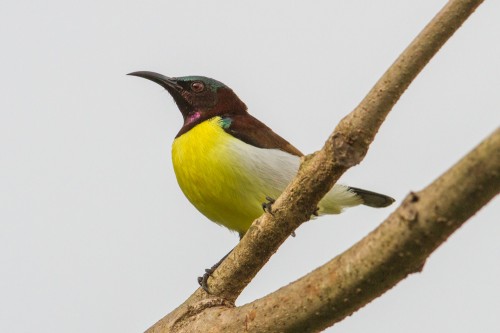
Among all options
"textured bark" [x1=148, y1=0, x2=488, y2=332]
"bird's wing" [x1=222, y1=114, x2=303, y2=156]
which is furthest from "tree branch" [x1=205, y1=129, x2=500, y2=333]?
"bird's wing" [x1=222, y1=114, x2=303, y2=156]

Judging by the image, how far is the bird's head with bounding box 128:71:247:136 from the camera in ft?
27.1

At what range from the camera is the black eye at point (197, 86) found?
27.8ft

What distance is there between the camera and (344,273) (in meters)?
3.89

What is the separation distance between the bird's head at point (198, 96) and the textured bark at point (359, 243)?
9.08 ft

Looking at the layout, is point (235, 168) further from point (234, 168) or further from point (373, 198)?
point (373, 198)

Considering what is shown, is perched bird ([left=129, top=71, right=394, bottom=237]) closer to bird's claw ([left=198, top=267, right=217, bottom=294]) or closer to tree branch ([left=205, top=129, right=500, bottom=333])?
bird's claw ([left=198, top=267, right=217, bottom=294])

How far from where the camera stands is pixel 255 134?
7508mm

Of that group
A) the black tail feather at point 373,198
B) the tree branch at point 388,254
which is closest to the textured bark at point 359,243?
the tree branch at point 388,254

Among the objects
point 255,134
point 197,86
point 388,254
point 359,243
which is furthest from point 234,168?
point 388,254

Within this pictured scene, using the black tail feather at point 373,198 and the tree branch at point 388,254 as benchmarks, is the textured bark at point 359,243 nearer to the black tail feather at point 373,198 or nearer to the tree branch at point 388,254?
the tree branch at point 388,254

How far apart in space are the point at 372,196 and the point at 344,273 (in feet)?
14.3

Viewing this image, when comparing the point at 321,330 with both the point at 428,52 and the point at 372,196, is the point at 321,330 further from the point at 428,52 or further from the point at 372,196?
the point at 372,196

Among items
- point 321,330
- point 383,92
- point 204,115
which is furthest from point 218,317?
point 204,115

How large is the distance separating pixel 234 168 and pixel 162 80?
6.23 feet
